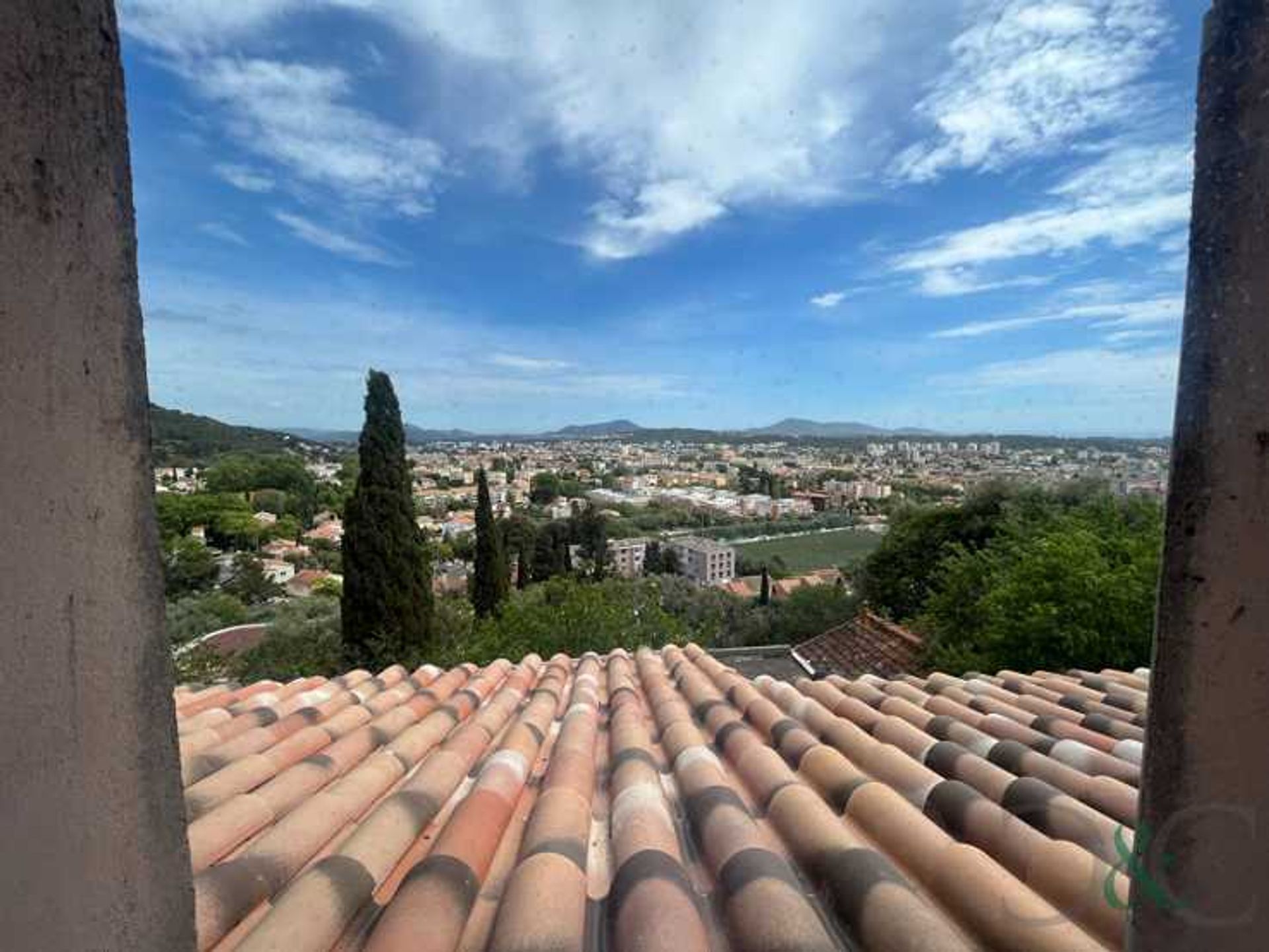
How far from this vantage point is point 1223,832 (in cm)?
98

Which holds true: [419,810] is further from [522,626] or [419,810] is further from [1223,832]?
[522,626]

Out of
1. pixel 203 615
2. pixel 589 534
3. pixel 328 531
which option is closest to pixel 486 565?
pixel 203 615

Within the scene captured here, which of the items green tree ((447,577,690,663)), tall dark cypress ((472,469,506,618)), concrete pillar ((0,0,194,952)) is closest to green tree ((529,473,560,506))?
tall dark cypress ((472,469,506,618))

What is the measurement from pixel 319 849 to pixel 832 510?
7078cm

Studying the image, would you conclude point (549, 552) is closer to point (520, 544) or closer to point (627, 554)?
point (520, 544)

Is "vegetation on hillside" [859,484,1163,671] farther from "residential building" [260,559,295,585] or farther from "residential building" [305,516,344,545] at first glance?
"residential building" [305,516,344,545]

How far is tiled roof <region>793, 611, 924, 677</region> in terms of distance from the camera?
43.2 ft

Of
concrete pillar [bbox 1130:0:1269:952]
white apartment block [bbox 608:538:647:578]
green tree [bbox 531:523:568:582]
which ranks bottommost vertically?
white apartment block [bbox 608:538:647:578]

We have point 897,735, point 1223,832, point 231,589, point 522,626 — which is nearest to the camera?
point 1223,832

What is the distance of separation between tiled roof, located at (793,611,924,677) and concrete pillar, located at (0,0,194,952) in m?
12.6

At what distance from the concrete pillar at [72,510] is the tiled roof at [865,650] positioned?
1258cm

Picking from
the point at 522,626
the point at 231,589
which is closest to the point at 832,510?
the point at 231,589

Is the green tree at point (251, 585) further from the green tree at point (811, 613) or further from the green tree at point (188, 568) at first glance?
the green tree at point (811, 613)

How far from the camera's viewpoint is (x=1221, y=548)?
0.93 m
